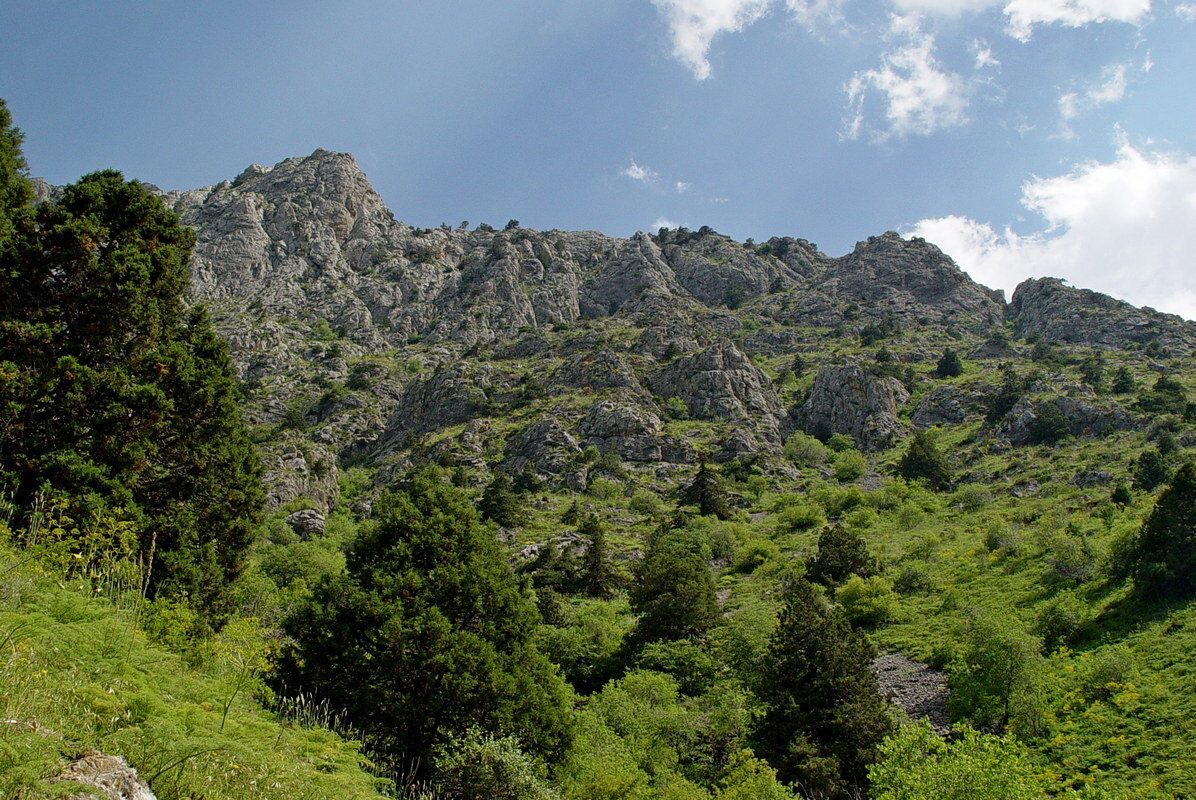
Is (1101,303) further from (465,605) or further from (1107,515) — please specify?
(465,605)

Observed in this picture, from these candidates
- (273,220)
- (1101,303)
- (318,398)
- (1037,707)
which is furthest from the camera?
(273,220)

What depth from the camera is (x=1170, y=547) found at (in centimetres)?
3291

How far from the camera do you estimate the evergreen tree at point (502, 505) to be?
2699 inches

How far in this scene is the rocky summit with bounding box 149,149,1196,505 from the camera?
9644 cm

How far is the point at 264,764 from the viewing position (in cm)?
766

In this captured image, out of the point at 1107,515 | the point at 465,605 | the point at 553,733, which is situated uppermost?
the point at 1107,515

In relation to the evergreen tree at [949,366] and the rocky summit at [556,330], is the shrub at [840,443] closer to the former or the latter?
the rocky summit at [556,330]

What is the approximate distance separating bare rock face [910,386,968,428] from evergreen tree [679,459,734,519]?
40973 mm

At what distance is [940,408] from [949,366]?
747 inches

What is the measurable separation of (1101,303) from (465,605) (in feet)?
499

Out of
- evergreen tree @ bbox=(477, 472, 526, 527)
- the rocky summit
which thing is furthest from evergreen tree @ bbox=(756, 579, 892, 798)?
the rocky summit

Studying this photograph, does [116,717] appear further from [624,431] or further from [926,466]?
[624,431]

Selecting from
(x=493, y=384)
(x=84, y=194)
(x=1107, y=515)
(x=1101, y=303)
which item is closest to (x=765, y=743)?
(x=84, y=194)

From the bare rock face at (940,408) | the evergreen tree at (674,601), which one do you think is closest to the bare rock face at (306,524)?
the evergreen tree at (674,601)
